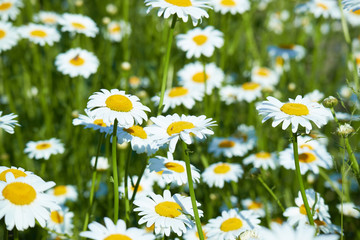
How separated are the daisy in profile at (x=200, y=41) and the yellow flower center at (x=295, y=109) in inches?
49.2

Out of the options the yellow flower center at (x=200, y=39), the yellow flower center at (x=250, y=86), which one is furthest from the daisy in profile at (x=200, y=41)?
the yellow flower center at (x=250, y=86)

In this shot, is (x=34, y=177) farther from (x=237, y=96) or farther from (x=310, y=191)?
(x=237, y=96)

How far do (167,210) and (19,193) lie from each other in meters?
0.49

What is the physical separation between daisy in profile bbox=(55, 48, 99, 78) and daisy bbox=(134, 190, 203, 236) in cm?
157

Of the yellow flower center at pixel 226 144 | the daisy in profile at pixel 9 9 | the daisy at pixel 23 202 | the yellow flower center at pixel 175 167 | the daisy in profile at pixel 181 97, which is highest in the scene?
the daisy in profile at pixel 9 9

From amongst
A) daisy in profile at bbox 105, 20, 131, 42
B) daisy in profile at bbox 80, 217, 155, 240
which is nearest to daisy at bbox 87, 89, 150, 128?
daisy in profile at bbox 80, 217, 155, 240

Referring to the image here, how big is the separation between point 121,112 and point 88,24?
190 centimetres

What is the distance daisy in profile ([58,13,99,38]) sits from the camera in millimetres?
3119

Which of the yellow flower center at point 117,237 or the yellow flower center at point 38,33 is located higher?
the yellow flower center at point 38,33

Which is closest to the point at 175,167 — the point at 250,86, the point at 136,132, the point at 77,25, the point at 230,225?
the point at 136,132

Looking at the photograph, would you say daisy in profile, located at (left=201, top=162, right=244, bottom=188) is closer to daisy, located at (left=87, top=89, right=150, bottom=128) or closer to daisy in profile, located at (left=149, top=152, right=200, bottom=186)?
daisy in profile, located at (left=149, top=152, right=200, bottom=186)

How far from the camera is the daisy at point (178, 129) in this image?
1446mm

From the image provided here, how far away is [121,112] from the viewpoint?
154cm

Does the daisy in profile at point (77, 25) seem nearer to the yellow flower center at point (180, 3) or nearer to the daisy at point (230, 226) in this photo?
the yellow flower center at point (180, 3)
